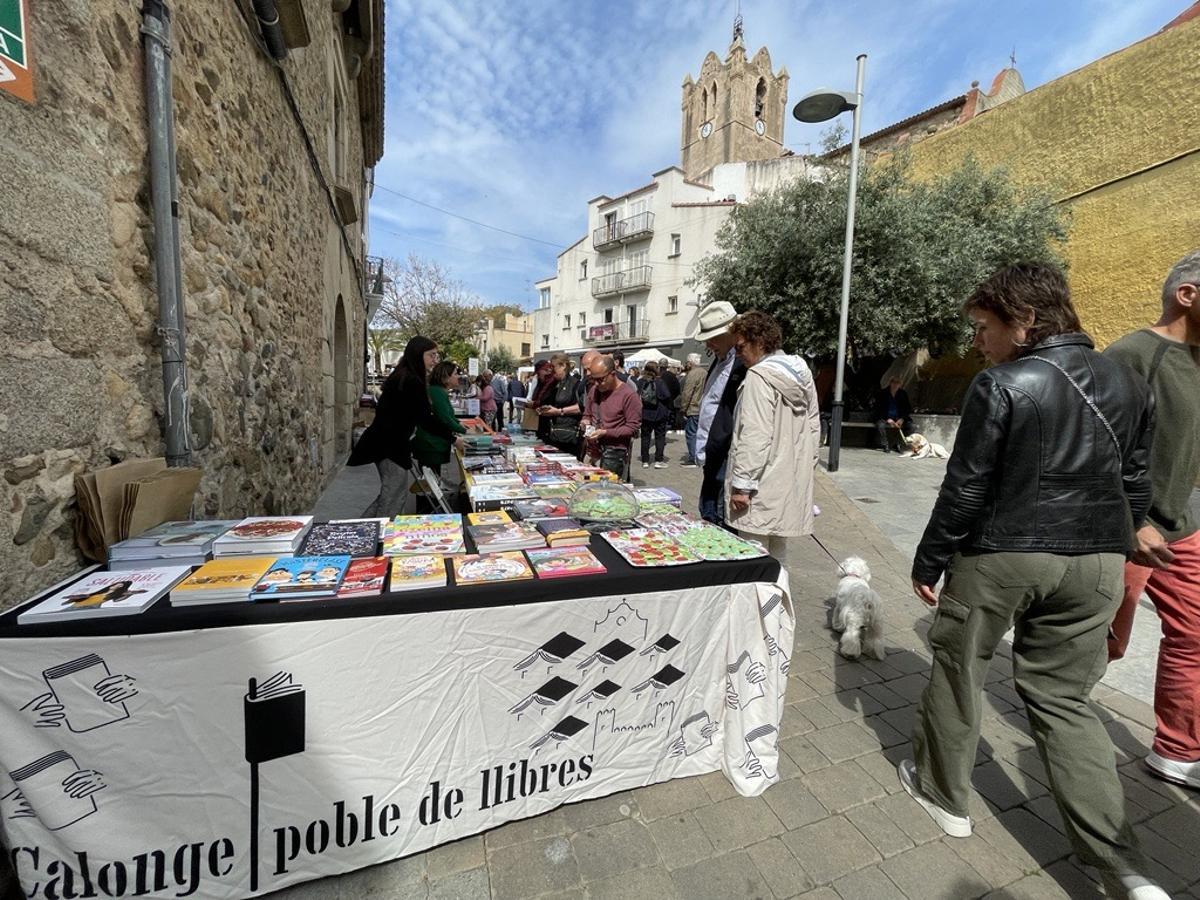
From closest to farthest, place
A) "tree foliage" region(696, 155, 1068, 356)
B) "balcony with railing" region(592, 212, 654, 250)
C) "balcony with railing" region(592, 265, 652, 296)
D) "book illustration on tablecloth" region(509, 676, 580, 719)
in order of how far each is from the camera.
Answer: "book illustration on tablecloth" region(509, 676, 580, 719), "tree foliage" region(696, 155, 1068, 356), "balcony with railing" region(592, 212, 654, 250), "balcony with railing" region(592, 265, 652, 296)

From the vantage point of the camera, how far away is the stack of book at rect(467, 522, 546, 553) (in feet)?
6.83

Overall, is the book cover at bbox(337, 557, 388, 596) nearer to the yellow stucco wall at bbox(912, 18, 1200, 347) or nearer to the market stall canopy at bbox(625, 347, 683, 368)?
the yellow stucco wall at bbox(912, 18, 1200, 347)

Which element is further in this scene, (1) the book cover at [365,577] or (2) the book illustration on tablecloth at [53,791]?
(1) the book cover at [365,577]

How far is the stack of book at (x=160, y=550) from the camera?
5.70 feet

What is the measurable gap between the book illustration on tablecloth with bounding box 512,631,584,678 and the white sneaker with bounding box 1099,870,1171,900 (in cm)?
175

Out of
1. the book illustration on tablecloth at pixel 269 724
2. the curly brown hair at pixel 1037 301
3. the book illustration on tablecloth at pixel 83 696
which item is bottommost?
the book illustration on tablecloth at pixel 269 724

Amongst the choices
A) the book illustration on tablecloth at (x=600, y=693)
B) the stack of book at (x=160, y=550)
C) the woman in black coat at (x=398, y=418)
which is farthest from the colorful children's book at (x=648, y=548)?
the woman in black coat at (x=398, y=418)

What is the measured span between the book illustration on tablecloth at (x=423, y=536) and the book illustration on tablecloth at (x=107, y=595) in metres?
0.64

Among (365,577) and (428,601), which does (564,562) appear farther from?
(365,577)

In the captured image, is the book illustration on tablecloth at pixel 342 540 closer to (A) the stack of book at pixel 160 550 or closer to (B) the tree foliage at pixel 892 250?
(A) the stack of book at pixel 160 550

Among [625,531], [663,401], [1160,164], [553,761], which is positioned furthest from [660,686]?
[1160,164]

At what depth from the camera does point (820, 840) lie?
186 centimetres

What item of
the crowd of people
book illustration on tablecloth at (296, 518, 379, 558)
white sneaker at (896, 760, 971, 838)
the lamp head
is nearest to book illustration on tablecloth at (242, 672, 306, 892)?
book illustration on tablecloth at (296, 518, 379, 558)

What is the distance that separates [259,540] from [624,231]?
30267 millimetres
